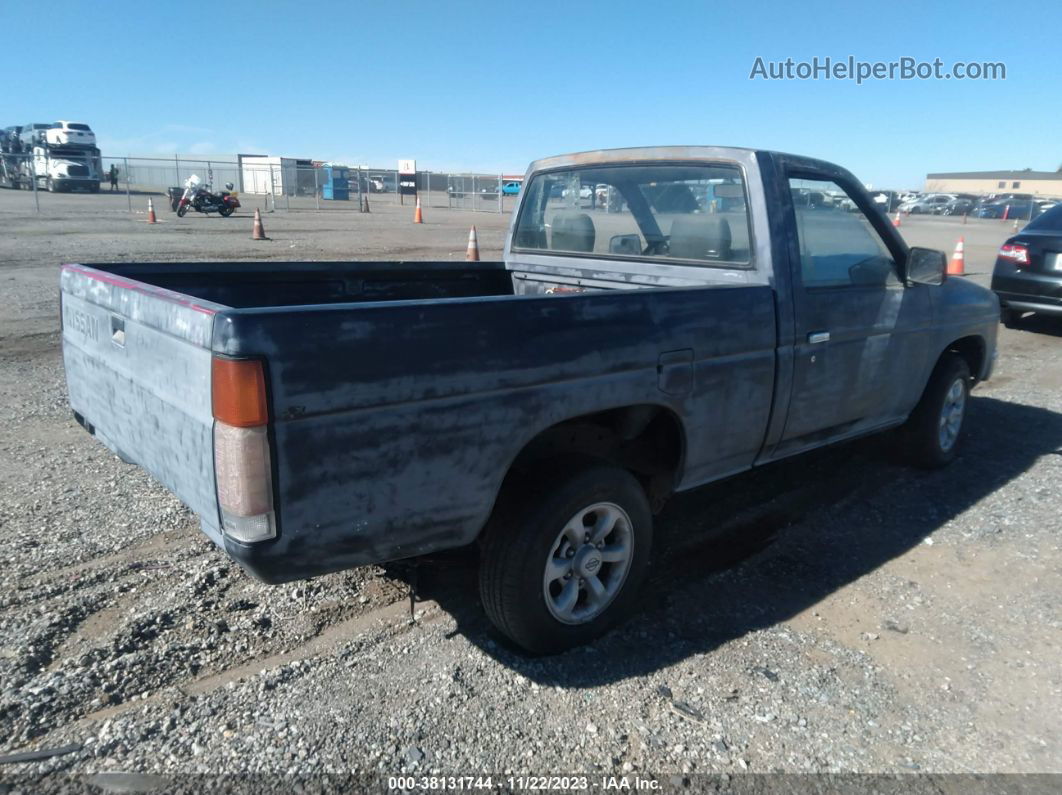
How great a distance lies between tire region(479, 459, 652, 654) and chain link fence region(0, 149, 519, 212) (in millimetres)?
32099

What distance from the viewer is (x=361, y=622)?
328 centimetres

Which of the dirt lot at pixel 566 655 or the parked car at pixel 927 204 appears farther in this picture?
the parked car at pixel 927 204

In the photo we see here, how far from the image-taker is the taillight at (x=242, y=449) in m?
2.14

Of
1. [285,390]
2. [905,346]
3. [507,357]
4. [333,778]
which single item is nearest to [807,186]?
[905,346]

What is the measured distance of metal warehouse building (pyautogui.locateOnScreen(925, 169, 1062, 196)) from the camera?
3570 inches

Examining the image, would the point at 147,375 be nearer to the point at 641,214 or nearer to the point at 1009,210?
the point at 641,214

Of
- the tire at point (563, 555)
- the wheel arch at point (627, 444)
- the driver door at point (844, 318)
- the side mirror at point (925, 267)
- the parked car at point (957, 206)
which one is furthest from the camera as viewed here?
the parked car at point (957, 206)

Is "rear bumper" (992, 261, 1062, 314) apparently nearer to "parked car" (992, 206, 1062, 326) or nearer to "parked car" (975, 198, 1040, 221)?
"parked car" (992, 206, 1062, 326)

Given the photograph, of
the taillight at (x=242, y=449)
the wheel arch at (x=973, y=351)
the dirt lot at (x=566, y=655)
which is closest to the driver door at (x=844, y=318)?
the dirt lot at (x=566, y=655)

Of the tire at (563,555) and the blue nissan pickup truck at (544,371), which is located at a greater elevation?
the blue nissan pickup truck at (544,371)

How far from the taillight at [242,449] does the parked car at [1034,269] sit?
10.4 m

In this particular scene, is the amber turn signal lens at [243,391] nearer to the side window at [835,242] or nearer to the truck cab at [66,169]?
the side window at [835,242]

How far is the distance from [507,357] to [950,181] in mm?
123149

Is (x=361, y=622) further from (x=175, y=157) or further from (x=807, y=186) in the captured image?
(x=175, y=157)
